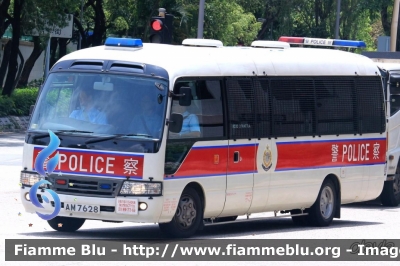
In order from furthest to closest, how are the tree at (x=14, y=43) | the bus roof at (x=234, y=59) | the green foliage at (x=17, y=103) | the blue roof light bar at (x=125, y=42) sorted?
the tree at (x=14, y=43)
the green foliage at (x=17, y=103)
the blue roof light bar at (x=125, y=42)
the bus roof at (x=234, y=59)

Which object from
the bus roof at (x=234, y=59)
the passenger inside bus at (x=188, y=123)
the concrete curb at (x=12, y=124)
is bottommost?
the concrete curb at (x=12, y=124)

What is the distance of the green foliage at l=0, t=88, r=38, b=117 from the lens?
119 ft

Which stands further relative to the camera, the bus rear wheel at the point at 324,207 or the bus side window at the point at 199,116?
the bus rear wheel at the point at 324,207

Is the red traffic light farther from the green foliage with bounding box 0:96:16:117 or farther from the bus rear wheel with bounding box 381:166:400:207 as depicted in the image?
the green foliage with bounding box 0:96:16:117

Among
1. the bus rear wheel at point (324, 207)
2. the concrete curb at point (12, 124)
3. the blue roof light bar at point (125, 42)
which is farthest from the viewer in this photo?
the concrete curb at point (12, 124)

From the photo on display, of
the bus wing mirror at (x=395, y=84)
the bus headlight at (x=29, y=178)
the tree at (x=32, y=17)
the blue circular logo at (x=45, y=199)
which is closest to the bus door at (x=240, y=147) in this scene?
the blue circular logo at (x=45, y=199)

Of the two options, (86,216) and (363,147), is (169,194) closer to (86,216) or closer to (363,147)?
(86,216)

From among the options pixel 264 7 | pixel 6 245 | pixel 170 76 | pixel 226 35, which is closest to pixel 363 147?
pixel 170 76

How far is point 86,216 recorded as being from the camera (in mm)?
11641

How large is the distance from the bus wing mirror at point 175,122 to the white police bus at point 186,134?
0.01 meters

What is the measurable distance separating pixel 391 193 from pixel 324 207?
14.6ft

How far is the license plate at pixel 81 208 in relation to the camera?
11.6 metres

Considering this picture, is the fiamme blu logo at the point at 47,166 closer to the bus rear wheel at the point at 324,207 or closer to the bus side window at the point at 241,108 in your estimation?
the bus side window at the point at 241,108

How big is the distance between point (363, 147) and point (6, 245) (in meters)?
7.09
